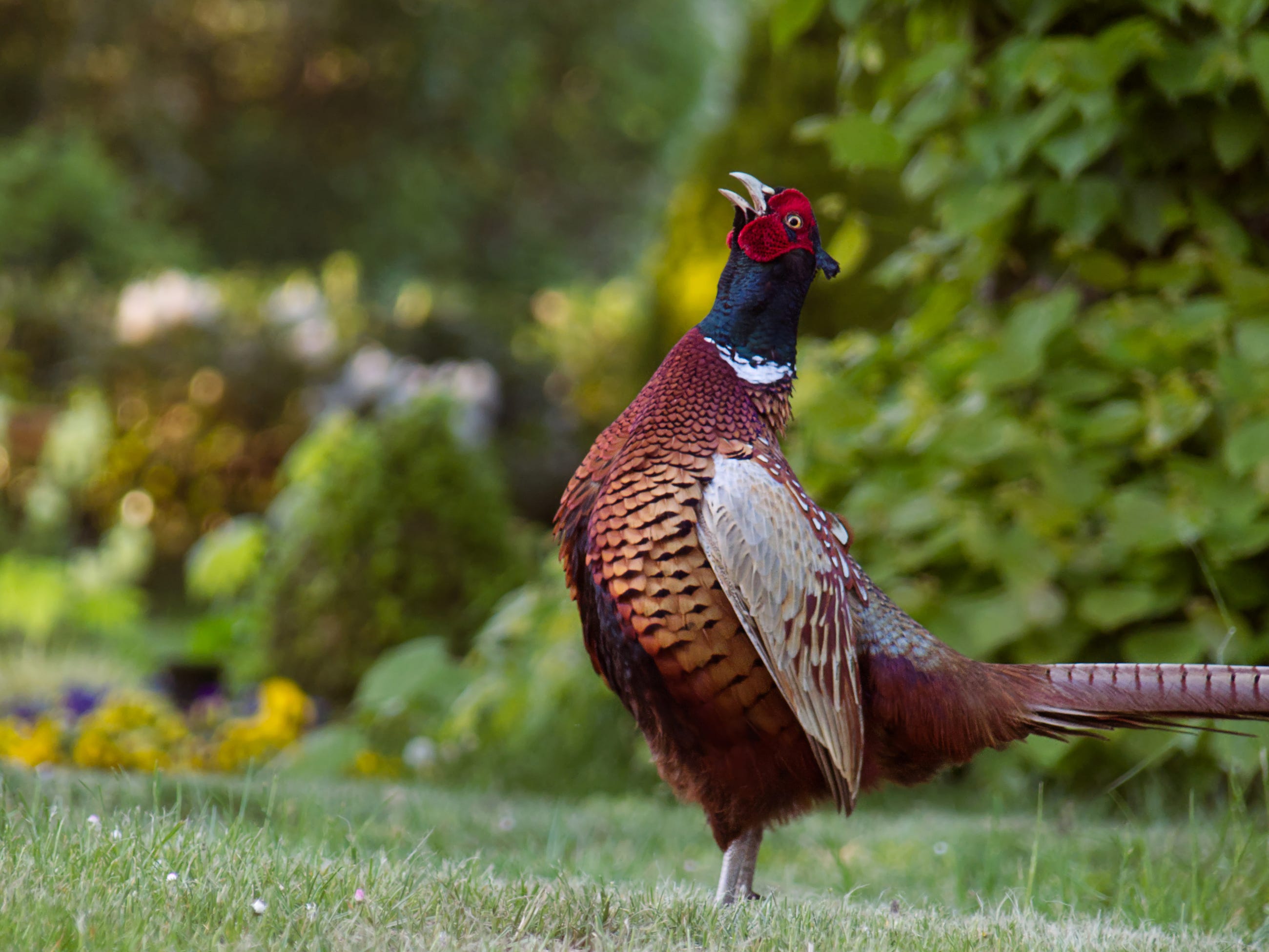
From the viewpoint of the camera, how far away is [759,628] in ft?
6.08

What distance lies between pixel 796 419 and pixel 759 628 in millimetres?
1848

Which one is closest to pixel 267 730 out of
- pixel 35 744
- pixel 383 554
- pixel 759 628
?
pixel 35 744

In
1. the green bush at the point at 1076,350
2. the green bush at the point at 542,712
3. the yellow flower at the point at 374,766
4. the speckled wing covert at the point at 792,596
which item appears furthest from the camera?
the yellow flower at the point at 374,766

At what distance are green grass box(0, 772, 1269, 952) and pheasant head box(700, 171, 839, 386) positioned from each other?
86 cm

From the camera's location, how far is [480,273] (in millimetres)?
20812

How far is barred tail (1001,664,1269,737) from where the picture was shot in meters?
1.88

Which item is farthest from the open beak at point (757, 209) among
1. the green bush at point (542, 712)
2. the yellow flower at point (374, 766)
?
the yellow flower at point (374, 766)

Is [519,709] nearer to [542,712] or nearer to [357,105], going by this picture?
[542,712]

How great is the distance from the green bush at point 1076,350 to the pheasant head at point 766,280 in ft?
4.87

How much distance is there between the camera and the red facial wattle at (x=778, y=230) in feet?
6.59

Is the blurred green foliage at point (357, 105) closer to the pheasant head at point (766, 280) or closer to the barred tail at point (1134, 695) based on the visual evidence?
the pheasant head at point (766, 280)

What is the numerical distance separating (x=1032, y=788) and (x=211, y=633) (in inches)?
187

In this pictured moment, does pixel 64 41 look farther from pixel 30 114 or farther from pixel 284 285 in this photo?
pixel 284 285

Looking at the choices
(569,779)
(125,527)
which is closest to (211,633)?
(125,527)
